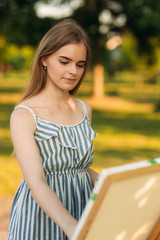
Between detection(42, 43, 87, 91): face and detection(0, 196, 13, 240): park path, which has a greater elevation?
detection(42, 43, 87, 91): face

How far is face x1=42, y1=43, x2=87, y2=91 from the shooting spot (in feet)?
5.76

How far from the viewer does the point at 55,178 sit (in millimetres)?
1830

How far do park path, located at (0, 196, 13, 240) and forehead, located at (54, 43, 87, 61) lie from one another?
2.52m

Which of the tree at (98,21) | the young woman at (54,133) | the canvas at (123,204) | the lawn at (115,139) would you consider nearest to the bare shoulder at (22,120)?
the young woman at (54,133)

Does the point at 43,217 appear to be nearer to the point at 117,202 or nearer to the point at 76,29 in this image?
the point at 117,202

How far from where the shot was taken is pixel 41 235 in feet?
5.99

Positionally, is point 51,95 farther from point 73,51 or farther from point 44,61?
point 73,51

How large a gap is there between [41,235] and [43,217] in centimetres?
8

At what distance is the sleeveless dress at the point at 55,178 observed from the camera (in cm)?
178

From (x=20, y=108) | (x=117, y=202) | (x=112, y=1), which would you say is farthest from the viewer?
(x=112, y=1)

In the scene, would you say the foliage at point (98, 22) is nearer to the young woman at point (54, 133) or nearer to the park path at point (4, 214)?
the park path at point (4, 214)

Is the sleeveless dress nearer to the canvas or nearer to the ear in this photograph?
the ear

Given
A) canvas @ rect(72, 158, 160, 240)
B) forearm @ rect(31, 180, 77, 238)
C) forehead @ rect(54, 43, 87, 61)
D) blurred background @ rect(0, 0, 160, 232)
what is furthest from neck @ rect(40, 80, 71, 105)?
blurred background @ rect(0, 0, 160, 232)

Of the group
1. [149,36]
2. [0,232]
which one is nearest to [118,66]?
[149,36]
